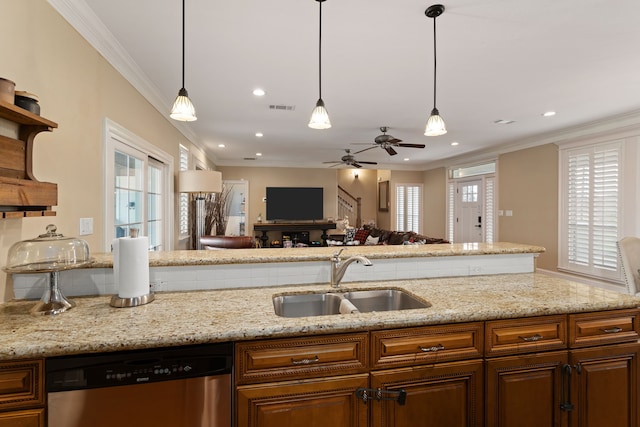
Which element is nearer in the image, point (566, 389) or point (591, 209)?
point (566, 389)

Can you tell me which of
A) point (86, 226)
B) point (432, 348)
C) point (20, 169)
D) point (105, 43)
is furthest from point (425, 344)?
point (105, 43)

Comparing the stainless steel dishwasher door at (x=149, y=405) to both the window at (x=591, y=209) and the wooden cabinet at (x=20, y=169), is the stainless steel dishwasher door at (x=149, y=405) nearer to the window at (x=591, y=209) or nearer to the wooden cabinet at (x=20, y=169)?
the wooden cabinet at (x=20, y=169)

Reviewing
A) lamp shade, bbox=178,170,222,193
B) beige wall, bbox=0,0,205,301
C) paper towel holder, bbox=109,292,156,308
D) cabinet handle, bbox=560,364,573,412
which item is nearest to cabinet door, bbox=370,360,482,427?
cabinet handle, bbox=560,364,573,412

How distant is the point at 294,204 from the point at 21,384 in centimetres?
729

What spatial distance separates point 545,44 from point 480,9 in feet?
2.78

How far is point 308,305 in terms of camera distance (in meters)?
1.80

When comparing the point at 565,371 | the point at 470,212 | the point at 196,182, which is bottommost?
the point at 565,371

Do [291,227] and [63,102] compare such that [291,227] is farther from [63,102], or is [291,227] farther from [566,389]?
[566,389]

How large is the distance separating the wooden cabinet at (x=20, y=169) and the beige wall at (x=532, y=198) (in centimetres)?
650

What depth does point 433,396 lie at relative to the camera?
4.57ft

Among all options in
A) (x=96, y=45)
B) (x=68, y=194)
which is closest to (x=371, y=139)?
(x=96, y=45)

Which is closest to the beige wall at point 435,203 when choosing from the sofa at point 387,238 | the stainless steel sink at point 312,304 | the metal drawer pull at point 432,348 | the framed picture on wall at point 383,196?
the framed picture on wall at point 383,196

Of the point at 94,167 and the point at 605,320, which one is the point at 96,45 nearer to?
the point at 94,167

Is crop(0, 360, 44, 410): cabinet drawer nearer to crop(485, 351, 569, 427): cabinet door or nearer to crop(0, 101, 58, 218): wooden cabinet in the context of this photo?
crop(0, 101, 58, 218): wooden cabinet
